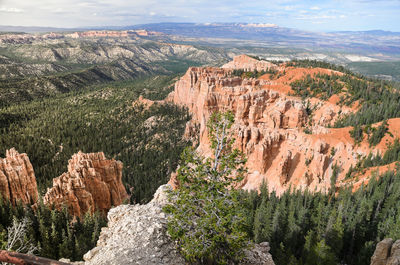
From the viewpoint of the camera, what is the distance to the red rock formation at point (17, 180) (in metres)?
40.1

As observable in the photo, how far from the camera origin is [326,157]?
46844 millimetres

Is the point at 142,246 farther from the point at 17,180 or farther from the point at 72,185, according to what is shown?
the point at 17,180

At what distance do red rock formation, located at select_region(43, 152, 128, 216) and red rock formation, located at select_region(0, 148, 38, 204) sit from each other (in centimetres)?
706

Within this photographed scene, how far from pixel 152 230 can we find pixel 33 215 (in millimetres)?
28925

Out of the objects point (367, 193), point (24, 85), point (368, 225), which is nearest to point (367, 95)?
point (367, 193)

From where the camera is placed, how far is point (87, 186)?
41.0 m

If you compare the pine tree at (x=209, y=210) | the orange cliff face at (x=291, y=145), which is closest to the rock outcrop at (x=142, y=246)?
the pine tree at (x=209, y=210)

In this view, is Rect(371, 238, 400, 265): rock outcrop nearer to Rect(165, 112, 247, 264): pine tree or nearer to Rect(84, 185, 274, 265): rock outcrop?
Rect(84, 185, 274, 265): rock outcrop

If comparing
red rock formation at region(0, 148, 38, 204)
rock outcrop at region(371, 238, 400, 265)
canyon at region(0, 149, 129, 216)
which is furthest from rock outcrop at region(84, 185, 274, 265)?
red rock formation at region(0, 148, 38, 204)

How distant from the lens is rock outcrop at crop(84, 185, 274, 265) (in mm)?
12735

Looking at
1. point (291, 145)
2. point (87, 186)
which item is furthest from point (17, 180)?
point (291, 145)

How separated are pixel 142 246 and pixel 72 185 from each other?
30837 mm

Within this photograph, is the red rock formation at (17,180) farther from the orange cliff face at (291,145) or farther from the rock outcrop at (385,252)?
the rock outcrop at (385,252)

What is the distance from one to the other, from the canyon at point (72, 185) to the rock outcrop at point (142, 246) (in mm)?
24784
